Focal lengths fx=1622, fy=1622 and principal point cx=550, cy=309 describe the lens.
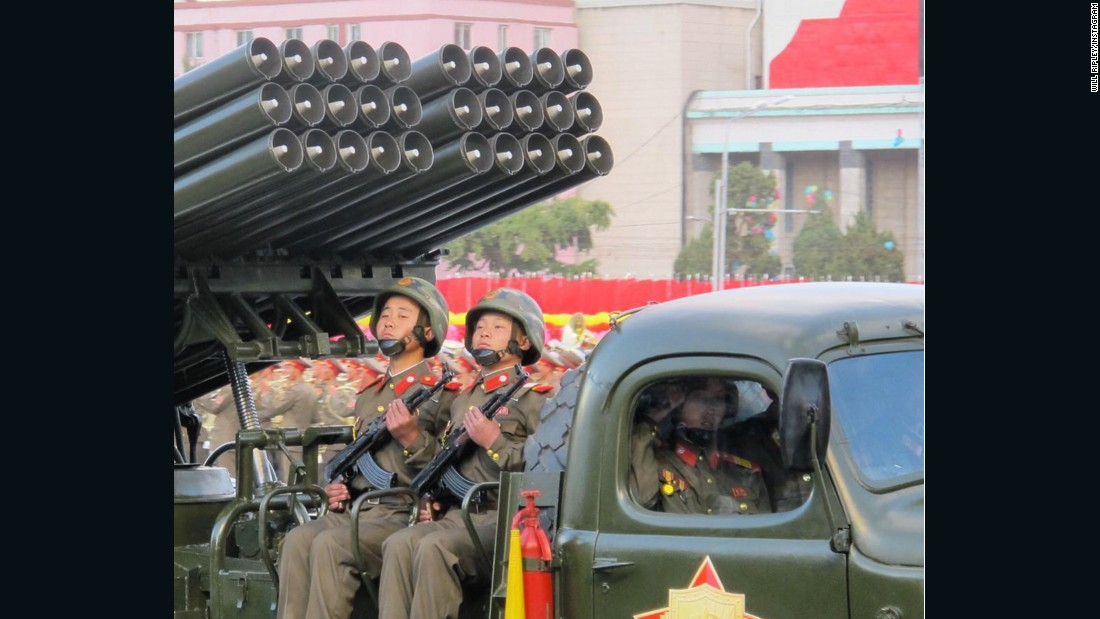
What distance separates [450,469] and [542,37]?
159 cm

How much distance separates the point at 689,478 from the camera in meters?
4.30

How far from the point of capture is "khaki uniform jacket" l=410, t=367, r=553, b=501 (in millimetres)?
5195

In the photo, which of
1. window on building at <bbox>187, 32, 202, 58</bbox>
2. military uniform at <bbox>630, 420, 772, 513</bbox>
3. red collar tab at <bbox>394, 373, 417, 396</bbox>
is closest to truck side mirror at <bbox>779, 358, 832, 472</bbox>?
military uniform at <bbox>630, 420, 772, 513</bbox>

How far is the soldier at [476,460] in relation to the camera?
4848mm

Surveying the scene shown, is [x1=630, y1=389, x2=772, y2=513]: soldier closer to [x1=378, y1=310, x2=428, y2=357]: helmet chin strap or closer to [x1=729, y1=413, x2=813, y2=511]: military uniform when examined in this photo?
[x1=729, y1=413, x2=813, y2=511]: military uniform

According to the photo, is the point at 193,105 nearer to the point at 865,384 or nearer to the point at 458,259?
the point at 458,259

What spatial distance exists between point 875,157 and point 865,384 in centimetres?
78

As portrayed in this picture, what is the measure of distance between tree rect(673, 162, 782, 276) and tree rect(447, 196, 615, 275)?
0.42 meters

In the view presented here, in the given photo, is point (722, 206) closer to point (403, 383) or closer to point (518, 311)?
point (518, 311)

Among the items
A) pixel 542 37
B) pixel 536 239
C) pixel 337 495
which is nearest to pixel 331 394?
pixel 536 239

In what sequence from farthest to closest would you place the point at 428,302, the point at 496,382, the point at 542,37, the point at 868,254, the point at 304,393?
the point at 304,393, the point at 428,302, the point at 542,37, the point at 496,382, the point at 868,254

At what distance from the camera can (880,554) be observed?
3896 mm

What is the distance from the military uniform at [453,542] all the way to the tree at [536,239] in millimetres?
707

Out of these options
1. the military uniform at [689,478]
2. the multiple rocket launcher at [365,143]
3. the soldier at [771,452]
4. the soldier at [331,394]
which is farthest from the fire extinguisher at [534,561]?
the soldier at [331,394]
